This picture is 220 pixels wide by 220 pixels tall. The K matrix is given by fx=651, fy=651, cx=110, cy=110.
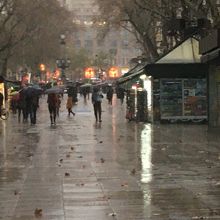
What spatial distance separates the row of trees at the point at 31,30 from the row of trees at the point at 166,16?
17.1ft

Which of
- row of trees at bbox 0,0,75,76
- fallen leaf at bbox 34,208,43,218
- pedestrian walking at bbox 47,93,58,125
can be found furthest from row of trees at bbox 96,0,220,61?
fallen leaf at bbox 34,208,43,218

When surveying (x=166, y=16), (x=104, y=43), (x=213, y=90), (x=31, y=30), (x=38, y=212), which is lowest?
(x=38, y=212)

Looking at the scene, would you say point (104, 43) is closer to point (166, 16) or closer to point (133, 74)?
point (166, 16)

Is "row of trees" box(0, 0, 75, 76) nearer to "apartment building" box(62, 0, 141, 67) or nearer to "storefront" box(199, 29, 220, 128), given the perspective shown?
"storefront" box(199, 29, 220, 128)

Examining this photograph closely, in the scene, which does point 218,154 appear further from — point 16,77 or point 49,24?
point 16,77

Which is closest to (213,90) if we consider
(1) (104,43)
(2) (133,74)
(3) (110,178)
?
(2) (133,74)

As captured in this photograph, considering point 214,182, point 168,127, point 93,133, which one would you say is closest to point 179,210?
point 214,182

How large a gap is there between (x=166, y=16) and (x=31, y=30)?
77.0 ft

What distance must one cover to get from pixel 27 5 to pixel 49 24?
40.8 feet

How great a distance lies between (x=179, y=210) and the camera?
28.5 ft

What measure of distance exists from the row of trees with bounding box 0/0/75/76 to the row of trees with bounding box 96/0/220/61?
206 inches

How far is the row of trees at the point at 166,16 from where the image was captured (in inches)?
1077

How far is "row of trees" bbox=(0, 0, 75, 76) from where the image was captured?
160 feet

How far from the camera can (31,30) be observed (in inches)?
2186
